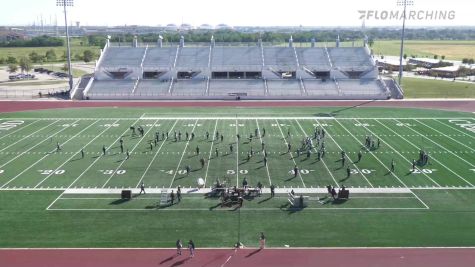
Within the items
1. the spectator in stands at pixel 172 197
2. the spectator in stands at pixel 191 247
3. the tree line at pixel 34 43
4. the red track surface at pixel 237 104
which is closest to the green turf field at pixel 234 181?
the spectator in stands at pixel 172 197

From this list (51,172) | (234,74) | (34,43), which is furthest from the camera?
(34,43)

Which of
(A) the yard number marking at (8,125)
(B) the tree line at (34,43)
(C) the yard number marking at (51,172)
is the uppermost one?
(B) the tree line at (34,43)

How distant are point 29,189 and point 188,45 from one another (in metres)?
49.8

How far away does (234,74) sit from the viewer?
216 ft

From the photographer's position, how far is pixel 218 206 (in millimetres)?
24172

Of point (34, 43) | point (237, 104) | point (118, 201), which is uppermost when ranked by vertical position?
point (34, 43)

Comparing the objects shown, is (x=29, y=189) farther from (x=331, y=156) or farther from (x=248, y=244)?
(x=331, y=156)
